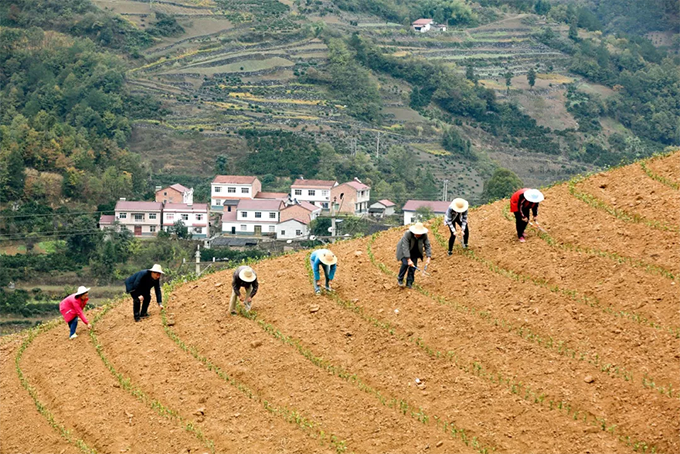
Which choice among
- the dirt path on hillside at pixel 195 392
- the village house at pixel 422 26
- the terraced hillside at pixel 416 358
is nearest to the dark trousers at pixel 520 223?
the terraced hillside at pixel 416 358

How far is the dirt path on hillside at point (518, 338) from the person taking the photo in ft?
39.7

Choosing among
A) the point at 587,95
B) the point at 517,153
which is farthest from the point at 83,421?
the point at 587,95

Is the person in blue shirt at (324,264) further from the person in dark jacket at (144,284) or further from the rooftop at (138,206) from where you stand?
the rooftop at (138,206)

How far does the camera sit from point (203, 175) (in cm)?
8612

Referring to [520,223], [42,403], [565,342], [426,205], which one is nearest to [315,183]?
[426,205]

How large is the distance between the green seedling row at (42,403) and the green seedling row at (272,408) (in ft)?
6.48

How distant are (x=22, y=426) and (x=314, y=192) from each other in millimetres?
62076

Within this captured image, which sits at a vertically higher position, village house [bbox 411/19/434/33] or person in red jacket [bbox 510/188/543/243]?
village house [bbox 411/19/434/33]

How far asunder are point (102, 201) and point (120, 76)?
30.3 m

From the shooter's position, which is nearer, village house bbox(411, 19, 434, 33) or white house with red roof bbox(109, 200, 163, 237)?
white house with red roof bbox(109, 200, 163, 237)

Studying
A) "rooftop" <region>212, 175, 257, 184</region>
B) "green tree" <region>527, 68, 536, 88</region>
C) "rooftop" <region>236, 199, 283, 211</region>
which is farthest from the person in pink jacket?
"green tree" <region>527, 68, 536, 88</region>

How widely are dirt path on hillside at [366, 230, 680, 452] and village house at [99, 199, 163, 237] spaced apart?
5310 cm

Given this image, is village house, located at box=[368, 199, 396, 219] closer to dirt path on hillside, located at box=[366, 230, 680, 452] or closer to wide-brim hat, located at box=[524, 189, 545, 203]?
dirt path on hillside, located at box=[366, 230, 680, 452]

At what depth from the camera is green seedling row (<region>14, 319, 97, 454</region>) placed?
13797mm
